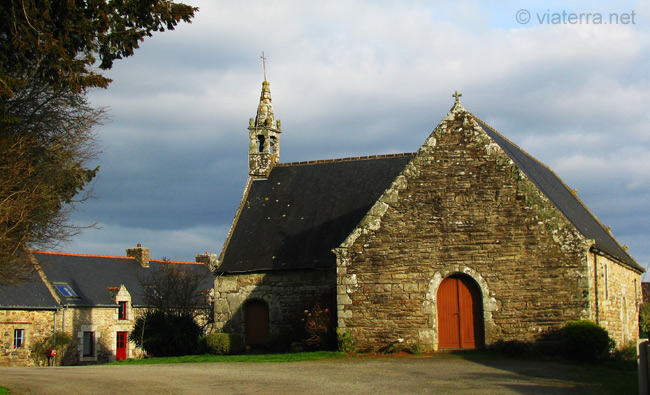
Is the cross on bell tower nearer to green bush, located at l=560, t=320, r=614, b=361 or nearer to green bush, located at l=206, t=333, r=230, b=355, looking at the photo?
green bush, located at l=206, t=333, r=230, b=355

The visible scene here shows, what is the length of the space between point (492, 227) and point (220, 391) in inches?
375

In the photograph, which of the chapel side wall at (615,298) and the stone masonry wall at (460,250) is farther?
the chapel side wall at (615,298)

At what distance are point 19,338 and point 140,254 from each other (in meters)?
12.1

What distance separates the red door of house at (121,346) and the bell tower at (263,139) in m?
17.7

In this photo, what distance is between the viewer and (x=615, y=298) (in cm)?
2080

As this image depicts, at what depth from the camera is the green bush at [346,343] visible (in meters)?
19.0

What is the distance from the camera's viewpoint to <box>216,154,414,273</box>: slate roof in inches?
973

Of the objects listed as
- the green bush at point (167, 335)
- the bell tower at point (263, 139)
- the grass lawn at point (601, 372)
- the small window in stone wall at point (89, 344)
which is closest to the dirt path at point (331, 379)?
the grass lawn at point (601, 372)

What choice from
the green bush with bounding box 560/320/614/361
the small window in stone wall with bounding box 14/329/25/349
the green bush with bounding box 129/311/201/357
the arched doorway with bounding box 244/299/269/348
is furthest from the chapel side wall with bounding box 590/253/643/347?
the small window in stone wall with bounding box 14/329/25/349

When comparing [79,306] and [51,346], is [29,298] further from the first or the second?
[79,306]

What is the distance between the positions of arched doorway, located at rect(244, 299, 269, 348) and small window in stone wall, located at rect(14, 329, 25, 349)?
15.6 metres

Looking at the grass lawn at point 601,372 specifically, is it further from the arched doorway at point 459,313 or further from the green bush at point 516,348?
the arched doorway at point 459,313

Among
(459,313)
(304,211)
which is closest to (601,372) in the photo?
(459,313)

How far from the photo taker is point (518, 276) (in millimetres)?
18266
